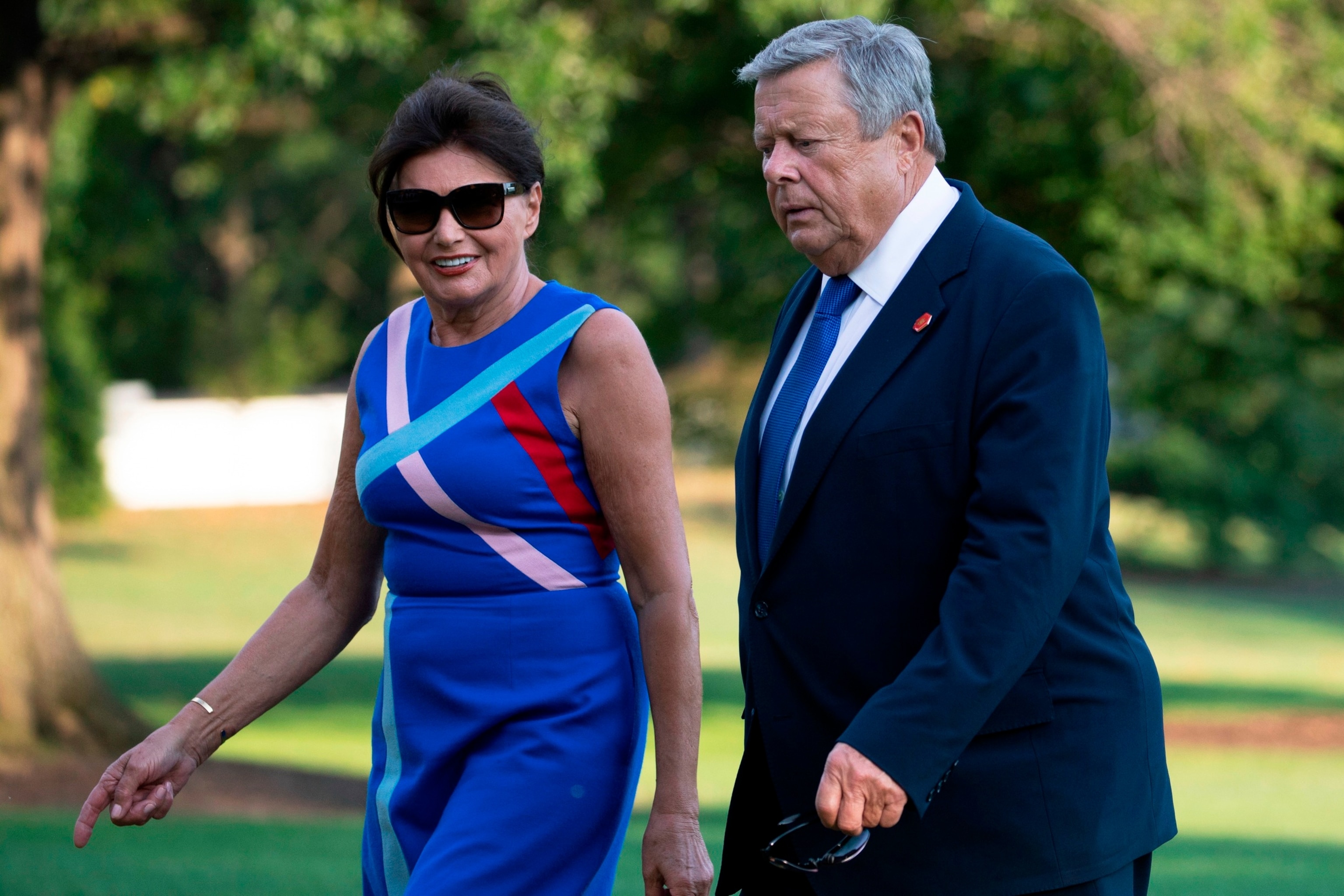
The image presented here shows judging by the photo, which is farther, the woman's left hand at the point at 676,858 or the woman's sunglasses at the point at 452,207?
the woman's sunglasses at the point at 452,207

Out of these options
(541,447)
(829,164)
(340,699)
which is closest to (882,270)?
(829,164)

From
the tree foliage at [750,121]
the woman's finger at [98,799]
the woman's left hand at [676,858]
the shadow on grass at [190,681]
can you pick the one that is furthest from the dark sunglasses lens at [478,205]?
the shadow on grass at [190,681]

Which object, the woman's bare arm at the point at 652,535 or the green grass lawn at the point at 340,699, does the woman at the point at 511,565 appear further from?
the green grass lawn at the point at 340,699

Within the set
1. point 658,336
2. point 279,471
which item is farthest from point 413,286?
point 279,471

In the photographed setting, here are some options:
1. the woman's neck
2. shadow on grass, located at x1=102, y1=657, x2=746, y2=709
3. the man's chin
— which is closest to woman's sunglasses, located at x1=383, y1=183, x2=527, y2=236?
the woman's neck

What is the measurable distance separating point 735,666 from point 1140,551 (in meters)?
18.0

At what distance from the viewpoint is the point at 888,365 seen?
9.21 feet

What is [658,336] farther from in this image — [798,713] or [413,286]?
[798,713]

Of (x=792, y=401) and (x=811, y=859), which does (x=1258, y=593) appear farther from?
(x=811, y=859)

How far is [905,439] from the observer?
2738 mm

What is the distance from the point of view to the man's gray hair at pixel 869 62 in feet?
9.57

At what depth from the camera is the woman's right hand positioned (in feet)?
10.4

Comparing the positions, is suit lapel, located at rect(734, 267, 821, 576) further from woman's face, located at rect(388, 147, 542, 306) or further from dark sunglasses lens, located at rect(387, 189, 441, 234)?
dark sunglasses lens, located at rect(387, 189, 441, 234)

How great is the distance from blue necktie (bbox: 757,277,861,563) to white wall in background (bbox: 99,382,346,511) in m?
34.5
